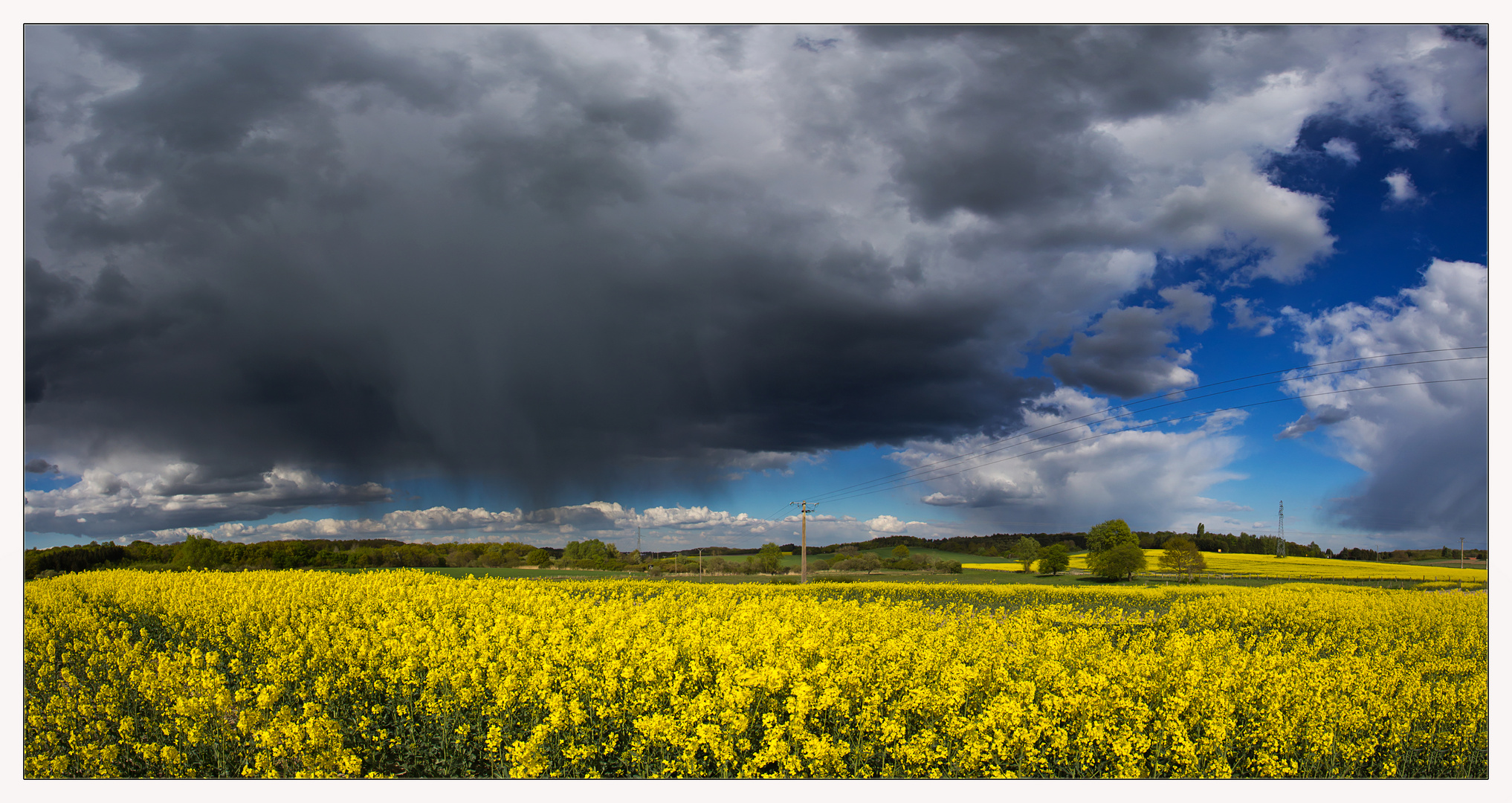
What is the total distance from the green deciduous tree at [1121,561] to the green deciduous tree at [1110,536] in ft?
2.09

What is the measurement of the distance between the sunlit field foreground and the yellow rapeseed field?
30405 millimetres

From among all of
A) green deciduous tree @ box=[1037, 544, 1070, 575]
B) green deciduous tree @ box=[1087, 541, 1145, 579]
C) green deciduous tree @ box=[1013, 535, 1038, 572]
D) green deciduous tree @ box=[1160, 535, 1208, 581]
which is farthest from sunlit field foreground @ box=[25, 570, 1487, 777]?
green deciduous tree @ box=[1013, 535, 1038, 572]

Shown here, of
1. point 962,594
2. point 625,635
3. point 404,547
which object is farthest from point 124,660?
point 962,594

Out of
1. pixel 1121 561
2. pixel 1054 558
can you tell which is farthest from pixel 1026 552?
pixel 1121 561

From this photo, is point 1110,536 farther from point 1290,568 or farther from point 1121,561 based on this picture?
point 1290,568

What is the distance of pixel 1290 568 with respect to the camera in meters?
60.3

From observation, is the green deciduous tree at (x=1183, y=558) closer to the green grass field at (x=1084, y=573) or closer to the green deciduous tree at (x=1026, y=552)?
the green grass field at (x=1084, y=573)

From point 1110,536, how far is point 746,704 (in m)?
75.2

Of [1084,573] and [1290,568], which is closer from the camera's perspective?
[1290,568]

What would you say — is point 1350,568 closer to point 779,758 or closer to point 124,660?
point 779,758

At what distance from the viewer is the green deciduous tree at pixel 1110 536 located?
68.8m

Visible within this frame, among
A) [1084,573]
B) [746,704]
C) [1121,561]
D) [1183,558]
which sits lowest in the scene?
[1084,573]

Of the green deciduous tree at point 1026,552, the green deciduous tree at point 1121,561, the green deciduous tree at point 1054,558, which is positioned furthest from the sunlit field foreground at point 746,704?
the green deciduous tree at point 1026,552

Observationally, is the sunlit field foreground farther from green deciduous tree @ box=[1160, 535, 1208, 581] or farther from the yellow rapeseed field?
green deciduous tree @ box=[1160, 535, 1208, 581]
